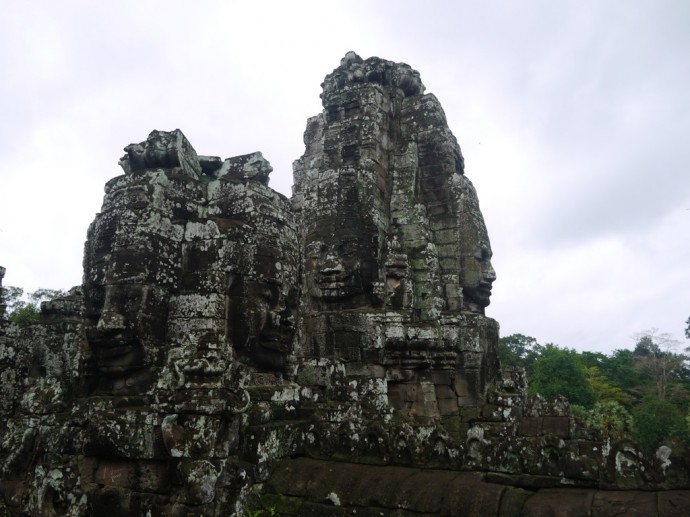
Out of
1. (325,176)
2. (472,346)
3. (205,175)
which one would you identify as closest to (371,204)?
(325,176)

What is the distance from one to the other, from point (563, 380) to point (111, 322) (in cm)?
4509

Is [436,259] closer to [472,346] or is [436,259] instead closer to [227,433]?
[472,346]

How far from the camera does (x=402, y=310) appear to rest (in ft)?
37.4

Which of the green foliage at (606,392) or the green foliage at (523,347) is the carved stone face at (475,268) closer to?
the green foliage at (606,392)

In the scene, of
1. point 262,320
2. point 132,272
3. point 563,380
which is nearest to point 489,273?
point 262,320

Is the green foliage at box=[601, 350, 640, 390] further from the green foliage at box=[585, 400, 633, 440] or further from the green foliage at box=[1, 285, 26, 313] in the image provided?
the green foliage at box=[1, 285, 26, 313]

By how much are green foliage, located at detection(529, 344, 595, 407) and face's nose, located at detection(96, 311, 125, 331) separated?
141 feet

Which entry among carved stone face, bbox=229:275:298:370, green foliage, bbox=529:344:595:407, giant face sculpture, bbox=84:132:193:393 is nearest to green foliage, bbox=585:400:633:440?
green foliage, bbox=529:344:595:407

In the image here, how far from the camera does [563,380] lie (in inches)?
1737

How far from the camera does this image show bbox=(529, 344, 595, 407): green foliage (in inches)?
1686

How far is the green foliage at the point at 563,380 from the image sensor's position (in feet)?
140

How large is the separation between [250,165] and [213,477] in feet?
10.2

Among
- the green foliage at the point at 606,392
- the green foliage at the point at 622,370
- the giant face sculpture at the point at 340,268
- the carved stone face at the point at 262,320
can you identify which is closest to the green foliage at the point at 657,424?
the green foliage at the point at 606,392

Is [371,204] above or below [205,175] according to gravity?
above
